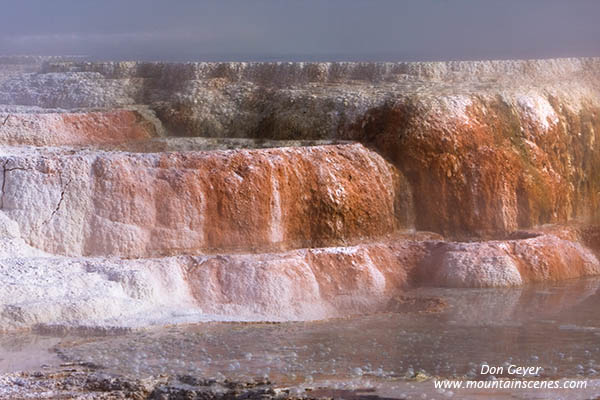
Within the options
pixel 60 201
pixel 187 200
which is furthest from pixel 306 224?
pixel 60 201

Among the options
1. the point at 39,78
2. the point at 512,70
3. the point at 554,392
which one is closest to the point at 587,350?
the point at 554,392

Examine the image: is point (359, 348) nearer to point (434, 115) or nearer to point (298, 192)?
point (298, 192)

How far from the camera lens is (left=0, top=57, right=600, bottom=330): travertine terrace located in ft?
34.5

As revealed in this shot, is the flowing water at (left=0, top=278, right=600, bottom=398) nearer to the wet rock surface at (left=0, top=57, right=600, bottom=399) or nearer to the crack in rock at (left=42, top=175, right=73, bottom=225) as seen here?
the wet rock surface at (left=0, top=57, right=600, bottom=399)

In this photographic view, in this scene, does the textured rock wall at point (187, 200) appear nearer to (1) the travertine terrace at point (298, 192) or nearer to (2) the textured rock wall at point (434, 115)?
(1) the travertine terrace at point (298, 192)

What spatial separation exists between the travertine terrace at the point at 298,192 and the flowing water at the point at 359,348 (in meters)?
0.65

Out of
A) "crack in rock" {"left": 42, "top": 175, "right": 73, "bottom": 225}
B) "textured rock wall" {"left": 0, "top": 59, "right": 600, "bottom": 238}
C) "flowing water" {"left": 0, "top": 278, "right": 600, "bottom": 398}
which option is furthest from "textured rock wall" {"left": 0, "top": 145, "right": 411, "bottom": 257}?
"flowing water" {"left": 0, "top": 278, "right": 600, "bottom": 398}

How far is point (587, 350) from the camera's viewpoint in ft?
28.5

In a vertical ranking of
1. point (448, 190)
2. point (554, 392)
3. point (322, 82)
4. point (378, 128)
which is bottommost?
point (554, 392)

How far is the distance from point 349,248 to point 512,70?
6068mm

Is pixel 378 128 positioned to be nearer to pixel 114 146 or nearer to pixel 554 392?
pixel 114 146

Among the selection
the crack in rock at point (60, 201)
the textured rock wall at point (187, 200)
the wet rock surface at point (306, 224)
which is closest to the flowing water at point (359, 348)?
the wet rock surface at point (306, 224)

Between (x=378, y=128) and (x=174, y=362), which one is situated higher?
(x=378, y=128)

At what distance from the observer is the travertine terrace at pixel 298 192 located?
1052 centimetres
